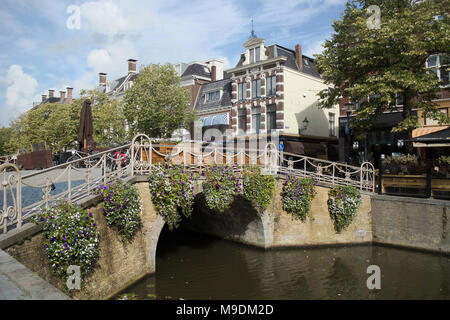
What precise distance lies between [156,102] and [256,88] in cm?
778

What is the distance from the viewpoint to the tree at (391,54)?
14320 mm

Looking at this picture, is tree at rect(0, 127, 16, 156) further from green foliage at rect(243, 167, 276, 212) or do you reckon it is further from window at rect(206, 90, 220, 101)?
green foliage at rect(243, 167, 276, 212)

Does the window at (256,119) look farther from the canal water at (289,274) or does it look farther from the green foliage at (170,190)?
the green foliage at (170,190)

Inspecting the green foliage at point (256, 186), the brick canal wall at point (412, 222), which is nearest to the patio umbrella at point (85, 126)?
the green foliage at point (256, 186)

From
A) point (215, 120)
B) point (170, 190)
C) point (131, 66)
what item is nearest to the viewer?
point (170, 190)

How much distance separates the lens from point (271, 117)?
2475 centimetres

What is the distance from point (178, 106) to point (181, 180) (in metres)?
15.2

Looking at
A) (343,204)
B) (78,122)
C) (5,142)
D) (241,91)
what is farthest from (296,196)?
(5,142)

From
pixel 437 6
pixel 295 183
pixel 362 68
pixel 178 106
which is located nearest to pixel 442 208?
pixel 295 183

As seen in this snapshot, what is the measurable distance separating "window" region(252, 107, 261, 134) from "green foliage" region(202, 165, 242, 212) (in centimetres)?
1435

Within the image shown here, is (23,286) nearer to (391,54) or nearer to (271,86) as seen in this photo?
(391,54)

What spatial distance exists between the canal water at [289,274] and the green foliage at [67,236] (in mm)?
2124

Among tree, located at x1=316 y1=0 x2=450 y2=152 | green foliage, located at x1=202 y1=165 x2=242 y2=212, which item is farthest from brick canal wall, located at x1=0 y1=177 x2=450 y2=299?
tree, located at x1=316 y1=0 x2=450 y2=152

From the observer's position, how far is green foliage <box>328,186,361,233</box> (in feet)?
44.4
